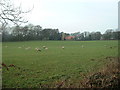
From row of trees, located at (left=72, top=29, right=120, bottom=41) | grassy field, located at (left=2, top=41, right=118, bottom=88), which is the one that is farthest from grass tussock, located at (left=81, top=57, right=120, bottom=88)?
row of trees, located at (left=72, top=29, right=120, bottom=41)

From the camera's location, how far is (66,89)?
219 inches

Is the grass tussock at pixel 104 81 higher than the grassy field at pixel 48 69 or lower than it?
higher

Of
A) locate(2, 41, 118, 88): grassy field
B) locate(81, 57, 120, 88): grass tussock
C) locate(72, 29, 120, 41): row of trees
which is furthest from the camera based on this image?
locate(72, 29, 120, 41): row of trees

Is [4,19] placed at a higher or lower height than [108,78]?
higher

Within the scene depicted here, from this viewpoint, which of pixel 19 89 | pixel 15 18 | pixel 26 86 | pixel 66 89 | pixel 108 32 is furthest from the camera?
pixel 108 32

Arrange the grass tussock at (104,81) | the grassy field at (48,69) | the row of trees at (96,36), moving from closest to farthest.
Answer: the grass tussock at (104,81) < the grassy field at (48,69) < the row of trees at (96,36)

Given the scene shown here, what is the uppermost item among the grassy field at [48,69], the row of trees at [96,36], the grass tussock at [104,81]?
the row of trees at [96,36]

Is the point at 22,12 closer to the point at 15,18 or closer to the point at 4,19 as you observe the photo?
the point at 15,18

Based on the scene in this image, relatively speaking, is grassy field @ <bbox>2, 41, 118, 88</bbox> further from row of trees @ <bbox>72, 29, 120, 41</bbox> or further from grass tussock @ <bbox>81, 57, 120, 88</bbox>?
row of trees @ <bbox>72, 29, 120, 41</bbox>

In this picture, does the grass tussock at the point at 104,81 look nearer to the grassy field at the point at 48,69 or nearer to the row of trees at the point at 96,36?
the grassy field at the point at 48,69

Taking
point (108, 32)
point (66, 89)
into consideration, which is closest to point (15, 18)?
point (66, 89)

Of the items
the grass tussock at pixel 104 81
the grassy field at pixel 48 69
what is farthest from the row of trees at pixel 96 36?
the grass tussock at pixel 104 81

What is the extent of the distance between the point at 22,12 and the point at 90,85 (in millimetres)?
5946

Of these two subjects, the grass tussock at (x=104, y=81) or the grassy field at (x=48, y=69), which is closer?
the grass tussock at (x=104, y=81)
